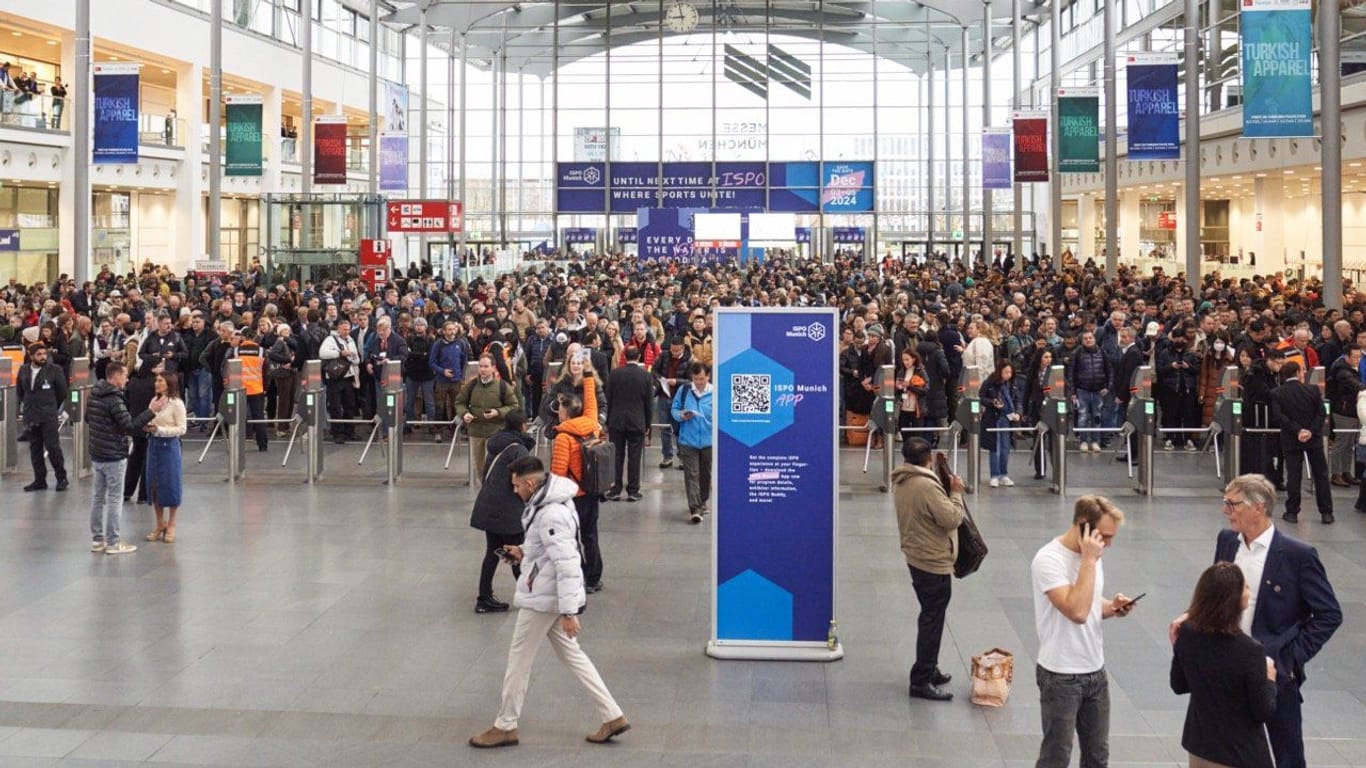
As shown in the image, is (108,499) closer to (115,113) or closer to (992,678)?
(992,678)

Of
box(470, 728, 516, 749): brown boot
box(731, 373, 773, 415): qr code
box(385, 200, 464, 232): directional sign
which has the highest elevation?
box(385, 200, 464, 232): directional sign

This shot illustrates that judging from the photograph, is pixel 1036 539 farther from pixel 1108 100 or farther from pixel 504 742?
pixel 1108 100

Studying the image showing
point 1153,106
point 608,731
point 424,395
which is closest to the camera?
point 608,731

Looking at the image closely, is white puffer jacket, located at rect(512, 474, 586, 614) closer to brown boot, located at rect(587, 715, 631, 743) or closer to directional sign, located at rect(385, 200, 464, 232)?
brown boot, located at rect(587, 715, 631, 743)

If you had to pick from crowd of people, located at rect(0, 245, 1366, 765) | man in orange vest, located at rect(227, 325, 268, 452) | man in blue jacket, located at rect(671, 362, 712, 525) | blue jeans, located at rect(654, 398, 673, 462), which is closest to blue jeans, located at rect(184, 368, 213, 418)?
crowd of people, located at rect(0, 245, 1366, 765)

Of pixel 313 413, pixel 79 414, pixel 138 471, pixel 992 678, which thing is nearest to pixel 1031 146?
pixel 313 413

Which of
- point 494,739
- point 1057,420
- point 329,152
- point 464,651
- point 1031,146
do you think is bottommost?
point 494,739

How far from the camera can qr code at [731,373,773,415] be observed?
8789 millimetres

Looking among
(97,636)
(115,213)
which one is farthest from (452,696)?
(115,213)

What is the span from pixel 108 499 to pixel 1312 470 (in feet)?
33.6

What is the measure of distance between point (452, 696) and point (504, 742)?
91cm

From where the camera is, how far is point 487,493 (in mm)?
9688

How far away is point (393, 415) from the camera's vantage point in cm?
1588

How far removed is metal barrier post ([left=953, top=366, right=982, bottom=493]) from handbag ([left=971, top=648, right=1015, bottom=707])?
23.6 feet
